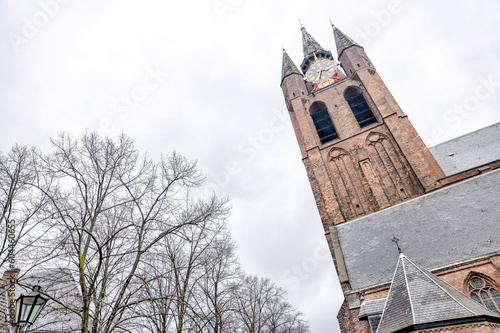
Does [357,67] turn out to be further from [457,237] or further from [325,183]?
[457,237]

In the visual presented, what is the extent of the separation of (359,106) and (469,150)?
9.11 m

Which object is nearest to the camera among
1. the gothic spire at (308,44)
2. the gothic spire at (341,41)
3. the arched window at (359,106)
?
the arched window at (359,106)

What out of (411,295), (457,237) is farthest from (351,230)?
(411,295)

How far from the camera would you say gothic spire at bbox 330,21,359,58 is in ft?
96.1

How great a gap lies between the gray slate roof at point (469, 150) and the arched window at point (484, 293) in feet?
37.6

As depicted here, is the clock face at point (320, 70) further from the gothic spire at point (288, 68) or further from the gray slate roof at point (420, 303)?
the gray slate roof at point (420, 303)

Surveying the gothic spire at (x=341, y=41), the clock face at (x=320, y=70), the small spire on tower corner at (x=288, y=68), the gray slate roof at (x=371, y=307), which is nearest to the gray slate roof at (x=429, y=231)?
the gray slate roof at (x=371, y=307)

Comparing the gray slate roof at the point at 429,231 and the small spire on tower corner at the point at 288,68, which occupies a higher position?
the small spire on tower corner at the point at 288,68

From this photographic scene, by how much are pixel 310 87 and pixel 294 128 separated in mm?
6044

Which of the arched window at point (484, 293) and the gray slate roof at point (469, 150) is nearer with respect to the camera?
the arched window at point (484, 293)

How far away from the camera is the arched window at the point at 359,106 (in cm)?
2516

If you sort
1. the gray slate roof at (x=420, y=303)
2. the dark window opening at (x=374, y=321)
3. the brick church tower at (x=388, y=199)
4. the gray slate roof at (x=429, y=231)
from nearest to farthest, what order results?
the gray slate roof at (x=420, y=303) → the brick church tower at (x=388, y=199) → the dark window opening at (x=374, y=321) → the gray slate roof at (x=429, y=231)

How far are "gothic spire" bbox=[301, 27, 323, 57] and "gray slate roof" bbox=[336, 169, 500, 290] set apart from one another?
22.2 meters

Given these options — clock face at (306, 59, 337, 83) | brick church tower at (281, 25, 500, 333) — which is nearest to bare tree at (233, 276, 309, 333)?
brick church tower at (281, 25, 500, 333)
